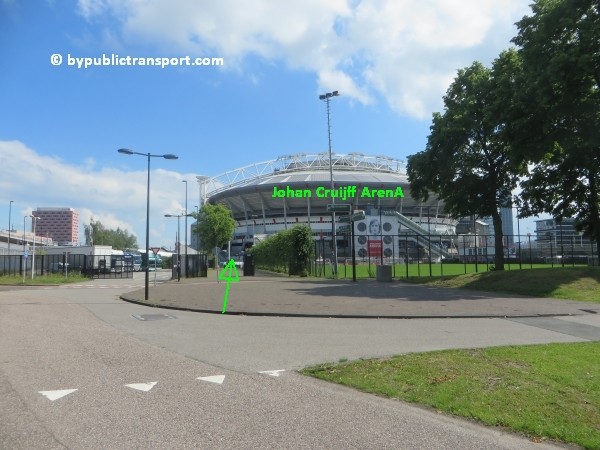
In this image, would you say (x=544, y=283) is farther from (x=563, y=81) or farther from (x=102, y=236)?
(x=102, y=236)

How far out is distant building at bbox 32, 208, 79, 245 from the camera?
15538 centimetres

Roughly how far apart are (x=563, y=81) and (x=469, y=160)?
1163 centimetres

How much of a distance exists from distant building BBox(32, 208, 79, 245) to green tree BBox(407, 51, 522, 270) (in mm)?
145292

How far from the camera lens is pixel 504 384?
21.5 ft

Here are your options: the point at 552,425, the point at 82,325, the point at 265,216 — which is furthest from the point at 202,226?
the point at 552,425

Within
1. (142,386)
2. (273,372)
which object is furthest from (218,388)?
(273,372)

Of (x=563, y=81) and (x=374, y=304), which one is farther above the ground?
(x=563, y=81)

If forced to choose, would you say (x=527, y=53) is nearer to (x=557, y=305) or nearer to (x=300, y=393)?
(x=557, y=305)

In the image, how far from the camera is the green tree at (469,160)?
107ft

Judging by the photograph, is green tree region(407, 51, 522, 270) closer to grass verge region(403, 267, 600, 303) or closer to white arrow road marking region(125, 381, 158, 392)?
grass verge region(403, 267, 600, 303)

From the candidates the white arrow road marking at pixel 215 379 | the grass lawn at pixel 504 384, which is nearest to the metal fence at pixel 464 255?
the grass lawn at pixel 504 384

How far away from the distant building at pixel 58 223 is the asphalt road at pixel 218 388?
518ft

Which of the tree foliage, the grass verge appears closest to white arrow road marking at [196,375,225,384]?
the grass verge
